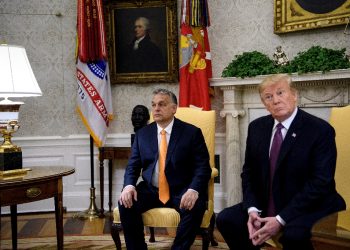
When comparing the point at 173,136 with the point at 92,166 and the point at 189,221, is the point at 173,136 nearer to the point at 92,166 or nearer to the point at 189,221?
the point at 189,221

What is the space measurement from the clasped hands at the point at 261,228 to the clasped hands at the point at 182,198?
1.63ft

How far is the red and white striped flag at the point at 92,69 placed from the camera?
432 centimetres

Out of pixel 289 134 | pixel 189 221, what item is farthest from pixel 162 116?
pixel 289 134

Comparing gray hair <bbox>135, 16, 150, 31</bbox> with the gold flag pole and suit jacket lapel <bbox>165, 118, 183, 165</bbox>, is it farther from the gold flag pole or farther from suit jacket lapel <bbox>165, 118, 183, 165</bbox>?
suit jacket lapel <bbox>165, 118, 183, 165</bbox>

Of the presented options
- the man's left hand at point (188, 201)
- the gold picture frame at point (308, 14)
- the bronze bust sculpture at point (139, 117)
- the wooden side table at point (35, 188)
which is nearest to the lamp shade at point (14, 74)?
the wooden side table at point (35, 188)

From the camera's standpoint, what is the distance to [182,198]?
250 centimetres

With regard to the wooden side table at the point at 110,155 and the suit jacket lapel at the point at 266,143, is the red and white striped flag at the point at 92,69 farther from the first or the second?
the suit jacket lapel at the point at 266,143

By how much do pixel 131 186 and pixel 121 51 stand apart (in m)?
2.51

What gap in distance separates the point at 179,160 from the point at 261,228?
0.86 meters

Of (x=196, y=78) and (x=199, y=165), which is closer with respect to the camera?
(x=199, y=165)

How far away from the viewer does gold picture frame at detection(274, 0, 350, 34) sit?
381 cm

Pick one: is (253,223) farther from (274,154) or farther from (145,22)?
(145,22)

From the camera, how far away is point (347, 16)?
3762 mm

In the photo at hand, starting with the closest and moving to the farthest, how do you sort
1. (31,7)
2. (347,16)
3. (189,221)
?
(189,221) → (347,16) → (31,7)
